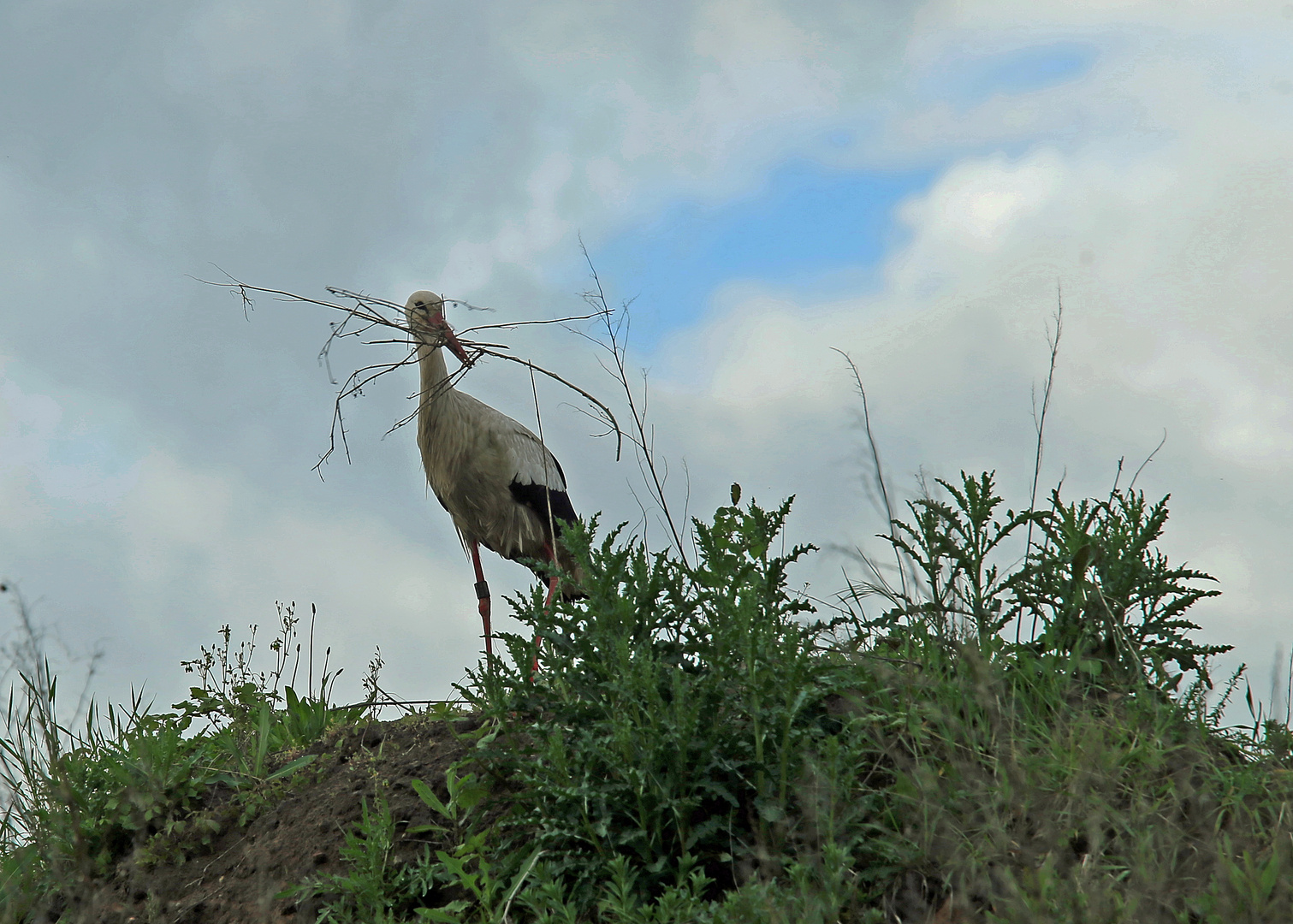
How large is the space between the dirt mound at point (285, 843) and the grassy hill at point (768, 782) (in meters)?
0.01

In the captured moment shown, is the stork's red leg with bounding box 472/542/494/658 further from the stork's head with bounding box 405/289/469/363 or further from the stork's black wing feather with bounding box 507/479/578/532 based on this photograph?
the stork's head with bounding box 405/289/469/363

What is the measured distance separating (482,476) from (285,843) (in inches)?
157

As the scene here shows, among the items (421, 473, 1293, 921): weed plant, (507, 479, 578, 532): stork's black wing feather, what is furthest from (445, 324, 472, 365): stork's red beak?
(507, 479, 578, 532): stork's black wing feather

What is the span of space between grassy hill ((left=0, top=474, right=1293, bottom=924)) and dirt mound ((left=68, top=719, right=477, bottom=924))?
1 cm

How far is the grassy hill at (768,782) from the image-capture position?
2.32m

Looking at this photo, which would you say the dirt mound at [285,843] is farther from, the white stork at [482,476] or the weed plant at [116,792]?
the white stork at [482,476]

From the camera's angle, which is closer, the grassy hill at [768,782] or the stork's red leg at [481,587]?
the grassy hill at [768,782]

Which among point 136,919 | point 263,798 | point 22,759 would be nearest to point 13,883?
point 22,759

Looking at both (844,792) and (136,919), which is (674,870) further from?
(136,919)

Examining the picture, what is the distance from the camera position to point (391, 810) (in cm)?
308

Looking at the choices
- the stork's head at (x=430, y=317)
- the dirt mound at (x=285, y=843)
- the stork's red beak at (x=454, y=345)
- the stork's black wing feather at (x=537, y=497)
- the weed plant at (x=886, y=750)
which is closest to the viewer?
the weed plant at (x=886, y=750)

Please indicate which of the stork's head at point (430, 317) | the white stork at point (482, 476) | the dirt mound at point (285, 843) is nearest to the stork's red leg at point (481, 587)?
the white stork at point (482, 476)

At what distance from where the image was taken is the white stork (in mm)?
7012

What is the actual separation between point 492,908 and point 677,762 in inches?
25.5
